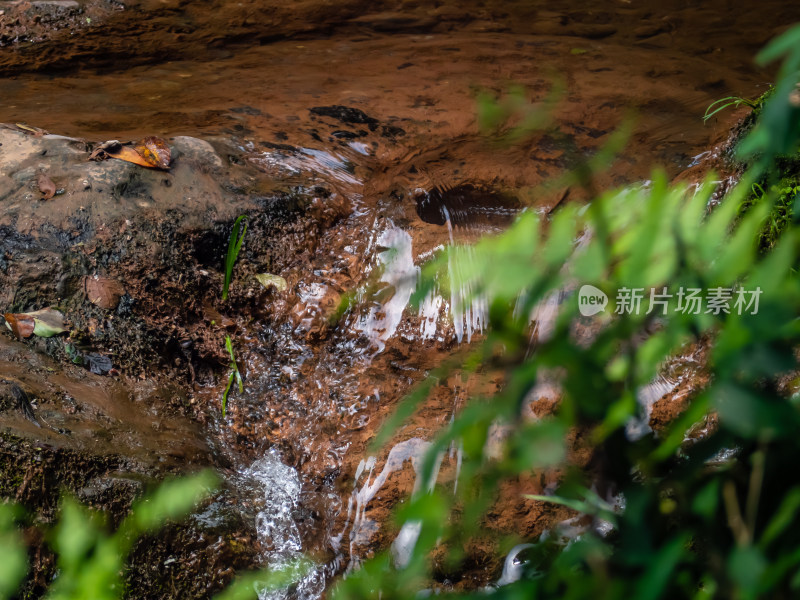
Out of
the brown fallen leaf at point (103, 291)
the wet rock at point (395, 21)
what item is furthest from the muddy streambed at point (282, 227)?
the wet rock at point (395, 21)

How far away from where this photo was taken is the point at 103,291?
315cm

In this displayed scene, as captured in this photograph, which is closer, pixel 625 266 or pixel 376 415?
pixel 625 266

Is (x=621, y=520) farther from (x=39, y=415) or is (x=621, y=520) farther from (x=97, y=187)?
(x=97, y=187)

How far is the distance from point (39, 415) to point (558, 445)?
2387 millimetres

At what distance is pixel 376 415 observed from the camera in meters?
3.06

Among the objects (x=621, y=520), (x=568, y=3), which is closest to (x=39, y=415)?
(x=621, y=520)

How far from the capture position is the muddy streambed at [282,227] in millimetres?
2531

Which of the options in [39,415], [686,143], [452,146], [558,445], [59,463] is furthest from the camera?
[452,146]

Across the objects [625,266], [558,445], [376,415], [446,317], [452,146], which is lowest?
[376,415]

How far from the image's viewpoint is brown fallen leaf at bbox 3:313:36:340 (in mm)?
2846

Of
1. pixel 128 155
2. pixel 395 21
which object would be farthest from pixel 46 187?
pixel 395 21

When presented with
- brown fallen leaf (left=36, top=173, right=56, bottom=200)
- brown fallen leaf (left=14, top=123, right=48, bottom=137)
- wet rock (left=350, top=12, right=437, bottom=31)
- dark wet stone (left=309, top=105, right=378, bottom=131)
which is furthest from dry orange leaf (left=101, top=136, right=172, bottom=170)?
wet rock (left=350, top=12, right=437, bottom=31)

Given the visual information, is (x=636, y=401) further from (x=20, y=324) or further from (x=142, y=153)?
(x=142, y=153)

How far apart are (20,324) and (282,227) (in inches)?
59.1
